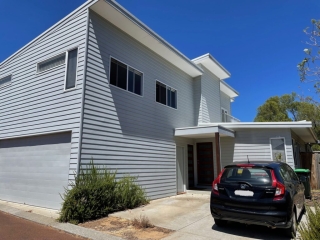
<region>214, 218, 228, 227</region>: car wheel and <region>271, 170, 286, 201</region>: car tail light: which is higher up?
<region>271, 170, 286, 201</region>: car tail light

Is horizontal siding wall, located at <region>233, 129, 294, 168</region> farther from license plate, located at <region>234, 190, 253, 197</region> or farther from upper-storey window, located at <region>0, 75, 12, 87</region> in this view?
upper-storey window, located at <region>0, 75, 12, 87</region>

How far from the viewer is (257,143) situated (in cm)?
1216

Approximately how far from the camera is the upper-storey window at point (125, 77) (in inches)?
346

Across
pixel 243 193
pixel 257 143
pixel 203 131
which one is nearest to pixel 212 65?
pixel 203 131

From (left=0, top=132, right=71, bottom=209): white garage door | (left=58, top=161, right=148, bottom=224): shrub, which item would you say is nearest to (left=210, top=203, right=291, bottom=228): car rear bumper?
(left=58, top=161, right=148, bottom=224): shrub

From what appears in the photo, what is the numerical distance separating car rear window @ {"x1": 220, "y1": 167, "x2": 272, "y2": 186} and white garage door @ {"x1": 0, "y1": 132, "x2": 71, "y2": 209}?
16.7 feet

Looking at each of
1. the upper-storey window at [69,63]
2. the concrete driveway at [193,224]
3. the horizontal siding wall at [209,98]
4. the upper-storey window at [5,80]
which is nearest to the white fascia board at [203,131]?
the horizontal siding wall at [209,98]

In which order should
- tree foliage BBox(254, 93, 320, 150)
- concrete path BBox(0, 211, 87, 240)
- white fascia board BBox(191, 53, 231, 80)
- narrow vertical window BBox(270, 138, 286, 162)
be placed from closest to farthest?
concrete path BBox(0, 211, 87, 240) → narrow vertical window BBox(270, 138, 286, 162) → white fascia board BBox(191, 53, 231, 80) → tree foliage BBox(254, 93, 320, 150)

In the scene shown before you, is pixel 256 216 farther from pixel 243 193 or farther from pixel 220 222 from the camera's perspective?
pixel 220 222

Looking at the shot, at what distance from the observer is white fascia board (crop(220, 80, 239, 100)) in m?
17.7

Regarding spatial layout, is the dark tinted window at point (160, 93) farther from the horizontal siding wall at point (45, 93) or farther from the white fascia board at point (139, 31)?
the horizontal siding wall at point (45, 93)

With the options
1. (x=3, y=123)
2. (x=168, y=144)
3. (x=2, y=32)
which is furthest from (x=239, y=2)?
(x=3, y=123)

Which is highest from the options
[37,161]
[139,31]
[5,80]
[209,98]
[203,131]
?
[139,31]

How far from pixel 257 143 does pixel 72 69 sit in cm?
992
